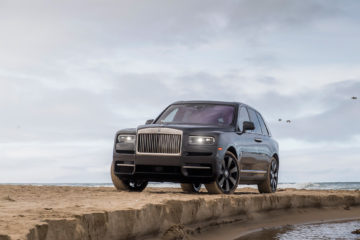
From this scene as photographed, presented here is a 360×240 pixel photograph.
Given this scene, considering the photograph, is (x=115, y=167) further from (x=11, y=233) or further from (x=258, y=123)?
(x=11, y=233)

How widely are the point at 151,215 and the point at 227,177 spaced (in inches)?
158

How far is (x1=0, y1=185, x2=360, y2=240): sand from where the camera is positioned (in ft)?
15.7

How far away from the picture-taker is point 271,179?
12094mm

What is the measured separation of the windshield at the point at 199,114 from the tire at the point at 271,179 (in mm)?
1912

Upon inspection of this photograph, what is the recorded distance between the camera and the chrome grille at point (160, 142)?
31.4 ft

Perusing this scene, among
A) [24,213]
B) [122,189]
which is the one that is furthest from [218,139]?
[24,213]

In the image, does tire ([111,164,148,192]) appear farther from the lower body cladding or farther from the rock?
the rock

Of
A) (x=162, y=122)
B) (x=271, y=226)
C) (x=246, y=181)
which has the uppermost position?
(x=162, y=122)

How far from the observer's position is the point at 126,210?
18.6ft

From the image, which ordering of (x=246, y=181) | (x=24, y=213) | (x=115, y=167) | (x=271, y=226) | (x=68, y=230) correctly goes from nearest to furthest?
(x=68, y=230) → (x=24, y=213) → (x=271, y=226) → (x=115, y=167) → (x=246, y=181)

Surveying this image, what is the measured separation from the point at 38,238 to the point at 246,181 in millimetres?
6930

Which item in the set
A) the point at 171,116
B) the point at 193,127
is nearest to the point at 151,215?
the point at 193,127

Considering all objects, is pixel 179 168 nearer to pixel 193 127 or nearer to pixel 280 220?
pixel 193 127

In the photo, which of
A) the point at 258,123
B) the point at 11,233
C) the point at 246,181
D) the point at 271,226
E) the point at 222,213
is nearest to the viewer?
the point at 11,233
